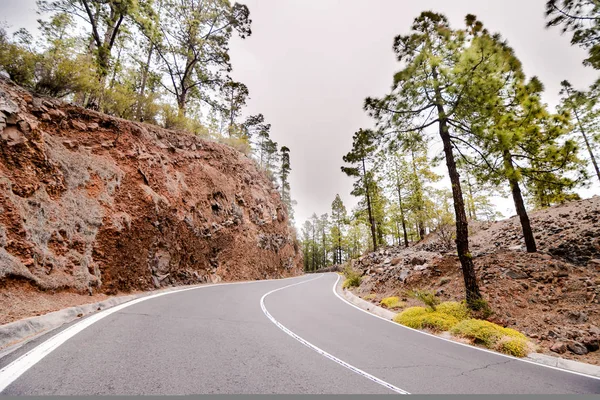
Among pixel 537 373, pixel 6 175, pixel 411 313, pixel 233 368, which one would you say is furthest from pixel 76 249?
pixel 537 373

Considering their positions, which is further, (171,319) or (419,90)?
(419,90)

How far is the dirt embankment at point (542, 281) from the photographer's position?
5836mm

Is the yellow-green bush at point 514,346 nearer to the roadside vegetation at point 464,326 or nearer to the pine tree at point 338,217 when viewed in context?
the roadside vegetation at point 464,326

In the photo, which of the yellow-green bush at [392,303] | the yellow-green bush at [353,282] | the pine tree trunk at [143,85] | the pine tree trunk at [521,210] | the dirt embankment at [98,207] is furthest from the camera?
the pine tree trunk at [143,85]

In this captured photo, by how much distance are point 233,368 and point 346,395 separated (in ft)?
5.21

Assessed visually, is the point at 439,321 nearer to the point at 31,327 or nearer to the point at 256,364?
the point at 256,364

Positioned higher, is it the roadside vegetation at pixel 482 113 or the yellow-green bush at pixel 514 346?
the roadside vegetation at pixel 482 113

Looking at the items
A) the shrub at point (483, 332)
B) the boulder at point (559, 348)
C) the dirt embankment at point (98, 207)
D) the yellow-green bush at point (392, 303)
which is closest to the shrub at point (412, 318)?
the shrub at point (483, 332)

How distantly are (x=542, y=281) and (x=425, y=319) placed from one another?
4345 mm

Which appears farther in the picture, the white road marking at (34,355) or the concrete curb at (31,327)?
the concrete curb at (31,327)

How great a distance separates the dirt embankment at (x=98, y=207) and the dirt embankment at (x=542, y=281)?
10843mm

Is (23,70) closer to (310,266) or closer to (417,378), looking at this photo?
(417,378)

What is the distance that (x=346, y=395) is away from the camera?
9.96 feet

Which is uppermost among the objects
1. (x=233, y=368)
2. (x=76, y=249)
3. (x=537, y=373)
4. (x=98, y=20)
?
(x=98, y=20)
